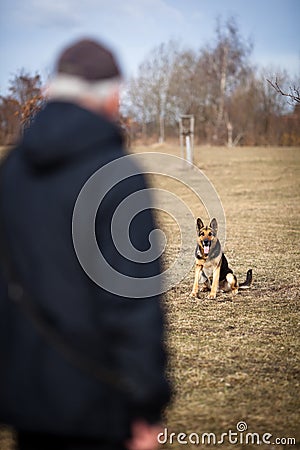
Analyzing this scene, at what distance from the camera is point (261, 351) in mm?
5055

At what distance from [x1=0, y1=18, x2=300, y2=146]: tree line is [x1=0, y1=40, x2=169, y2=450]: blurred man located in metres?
32.9

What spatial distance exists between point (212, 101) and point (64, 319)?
41.8m

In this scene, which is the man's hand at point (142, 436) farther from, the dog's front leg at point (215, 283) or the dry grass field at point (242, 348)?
the dog's front leg at point (215, 283)

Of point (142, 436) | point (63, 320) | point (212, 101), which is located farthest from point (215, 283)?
point (212, 101)

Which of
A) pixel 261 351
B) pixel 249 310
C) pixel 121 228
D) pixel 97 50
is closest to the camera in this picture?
pixel 97 50

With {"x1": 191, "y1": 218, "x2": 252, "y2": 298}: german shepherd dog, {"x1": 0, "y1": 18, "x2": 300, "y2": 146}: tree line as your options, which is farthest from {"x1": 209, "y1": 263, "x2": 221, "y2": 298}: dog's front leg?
{"x1": 0, "y1": 18, "x2": 300, "y2": 146}: tree line

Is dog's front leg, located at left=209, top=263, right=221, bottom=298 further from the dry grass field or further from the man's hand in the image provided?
the man's hand

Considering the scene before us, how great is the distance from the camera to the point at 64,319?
1.72 metres

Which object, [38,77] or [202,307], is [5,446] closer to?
[202,307]

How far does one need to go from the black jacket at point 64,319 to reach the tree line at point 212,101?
3293 cm

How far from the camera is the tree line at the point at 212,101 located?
3859cm

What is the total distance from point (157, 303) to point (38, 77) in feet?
77.6

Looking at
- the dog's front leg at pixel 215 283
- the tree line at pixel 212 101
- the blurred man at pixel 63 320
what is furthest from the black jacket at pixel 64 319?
the tree line at pixel 212 101

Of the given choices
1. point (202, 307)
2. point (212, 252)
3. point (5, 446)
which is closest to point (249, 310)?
point (202, 307)
